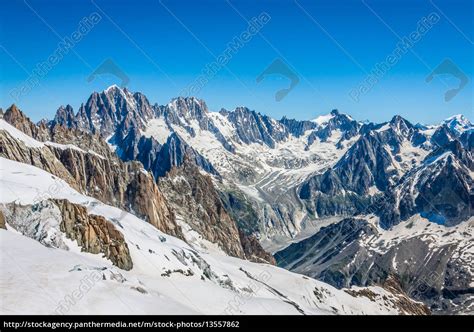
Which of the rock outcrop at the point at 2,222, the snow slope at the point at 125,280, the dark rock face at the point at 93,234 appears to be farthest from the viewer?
the dark rock face at the point at 93,234

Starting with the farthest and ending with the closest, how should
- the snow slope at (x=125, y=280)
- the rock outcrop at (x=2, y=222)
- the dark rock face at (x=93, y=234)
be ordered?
the dark rock face at (x=93, y=234), the rock outcrop at (x=2, y=222), the snow slope at (x=125, y=280)

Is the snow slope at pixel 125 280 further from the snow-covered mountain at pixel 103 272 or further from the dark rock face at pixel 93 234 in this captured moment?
the dark rock face at pixel 93 234

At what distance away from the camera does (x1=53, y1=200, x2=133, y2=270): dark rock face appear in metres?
84.1

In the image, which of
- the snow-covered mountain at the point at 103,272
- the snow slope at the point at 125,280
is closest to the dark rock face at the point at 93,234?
the snow-covered mountain at the point at 103,272

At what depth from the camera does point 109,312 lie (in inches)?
2077

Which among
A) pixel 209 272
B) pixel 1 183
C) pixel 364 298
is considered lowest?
pixel 1 183

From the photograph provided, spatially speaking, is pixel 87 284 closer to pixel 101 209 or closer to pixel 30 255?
pixel 30 255

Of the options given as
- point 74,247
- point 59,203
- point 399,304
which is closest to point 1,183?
point 59,203

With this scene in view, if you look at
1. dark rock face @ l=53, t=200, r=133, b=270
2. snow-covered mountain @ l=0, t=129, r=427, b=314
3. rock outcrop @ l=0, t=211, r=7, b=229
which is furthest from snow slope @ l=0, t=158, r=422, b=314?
rock outcrop @ l=0, t=211, r=7, b=229

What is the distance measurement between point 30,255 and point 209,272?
5095 cm

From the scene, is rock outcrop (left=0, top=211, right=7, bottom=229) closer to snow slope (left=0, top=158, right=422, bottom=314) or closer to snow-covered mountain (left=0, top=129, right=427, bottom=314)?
snow-covered mountain (left=0, top=129, right=427, bottom=314)

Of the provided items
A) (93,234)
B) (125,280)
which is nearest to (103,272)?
(125,280)

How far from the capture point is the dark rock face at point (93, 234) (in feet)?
276

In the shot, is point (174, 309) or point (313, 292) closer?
point (174, 309)
